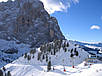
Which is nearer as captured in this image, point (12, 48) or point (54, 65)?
point (54, 65)

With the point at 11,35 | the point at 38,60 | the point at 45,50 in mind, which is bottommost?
the point at 38,60

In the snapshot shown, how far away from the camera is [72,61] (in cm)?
5222

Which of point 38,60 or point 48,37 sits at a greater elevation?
point 48,37

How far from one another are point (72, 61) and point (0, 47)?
137 metres

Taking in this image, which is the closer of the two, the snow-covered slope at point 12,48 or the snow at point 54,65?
the snow at point 54,65

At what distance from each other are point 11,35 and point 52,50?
146 meters

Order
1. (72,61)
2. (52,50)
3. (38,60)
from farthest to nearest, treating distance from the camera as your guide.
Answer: (52,50), (38,60), (72,61)

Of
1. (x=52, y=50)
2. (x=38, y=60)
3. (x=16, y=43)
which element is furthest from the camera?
(x=16, y=43)

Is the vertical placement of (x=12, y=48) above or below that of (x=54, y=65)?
below

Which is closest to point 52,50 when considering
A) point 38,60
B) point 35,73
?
point 38,60

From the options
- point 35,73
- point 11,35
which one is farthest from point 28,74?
point 11,35

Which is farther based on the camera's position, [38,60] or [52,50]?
[52,50]

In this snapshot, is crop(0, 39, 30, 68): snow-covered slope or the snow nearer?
the snow

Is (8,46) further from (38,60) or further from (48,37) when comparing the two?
(38,60)
